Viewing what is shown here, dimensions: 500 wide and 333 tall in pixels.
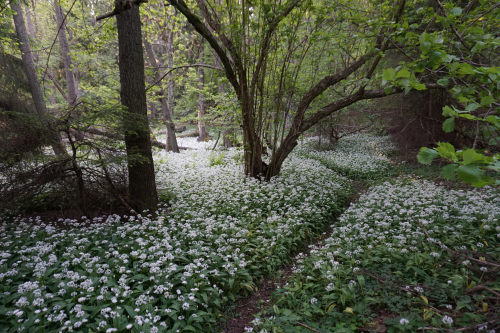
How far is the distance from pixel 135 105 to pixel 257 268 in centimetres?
448

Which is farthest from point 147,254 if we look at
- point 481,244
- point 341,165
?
point 341,165

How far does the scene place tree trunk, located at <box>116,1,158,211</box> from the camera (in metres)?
5.43

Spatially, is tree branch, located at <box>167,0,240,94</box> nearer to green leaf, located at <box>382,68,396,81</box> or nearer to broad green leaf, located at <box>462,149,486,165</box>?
green leaf, located at <box>382,68,396,81</box>

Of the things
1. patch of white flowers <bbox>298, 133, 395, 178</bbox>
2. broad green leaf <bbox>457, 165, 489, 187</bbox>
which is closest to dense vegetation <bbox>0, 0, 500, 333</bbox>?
broad green leaf <bbox>457, 165, 489, 187</bbox>

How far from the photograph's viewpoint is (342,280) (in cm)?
370

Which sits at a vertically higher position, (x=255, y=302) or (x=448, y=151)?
(x=448, y=151)

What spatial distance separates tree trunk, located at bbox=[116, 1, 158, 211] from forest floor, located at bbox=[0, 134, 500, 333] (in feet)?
2.05

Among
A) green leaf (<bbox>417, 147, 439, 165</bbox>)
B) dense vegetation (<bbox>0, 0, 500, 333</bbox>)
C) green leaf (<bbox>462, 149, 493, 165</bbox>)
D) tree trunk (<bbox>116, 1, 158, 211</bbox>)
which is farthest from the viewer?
tree trunk (<bbox>116, 1, 158, 211</bbox>)

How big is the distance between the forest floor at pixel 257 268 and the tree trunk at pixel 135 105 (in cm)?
62

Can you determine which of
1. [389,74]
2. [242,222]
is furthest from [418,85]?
[242,222]

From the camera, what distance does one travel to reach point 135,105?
5.70 m

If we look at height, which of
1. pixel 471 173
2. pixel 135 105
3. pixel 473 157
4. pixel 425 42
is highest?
pixel 425 42

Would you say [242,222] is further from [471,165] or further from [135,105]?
[471,165]

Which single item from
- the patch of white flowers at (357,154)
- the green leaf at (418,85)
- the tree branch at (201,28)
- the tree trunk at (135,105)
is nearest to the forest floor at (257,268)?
the tree trunk at (135,105)
